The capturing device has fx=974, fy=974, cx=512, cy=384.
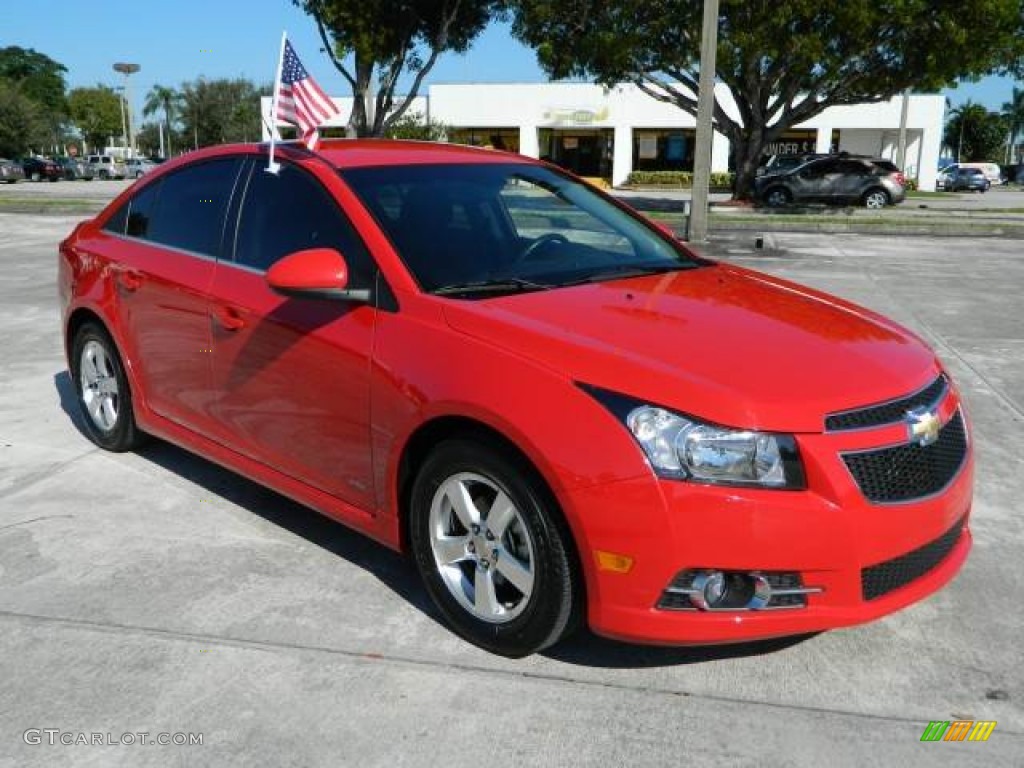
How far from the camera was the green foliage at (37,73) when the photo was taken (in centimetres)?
10562

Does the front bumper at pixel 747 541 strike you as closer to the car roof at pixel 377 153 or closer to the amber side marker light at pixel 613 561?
the amber side marker light at pixel 613 561

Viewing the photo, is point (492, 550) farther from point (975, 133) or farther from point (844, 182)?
point (975, 133)

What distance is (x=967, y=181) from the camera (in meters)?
50.1

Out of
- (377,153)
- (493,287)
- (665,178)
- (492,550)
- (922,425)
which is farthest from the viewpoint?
(665,178)

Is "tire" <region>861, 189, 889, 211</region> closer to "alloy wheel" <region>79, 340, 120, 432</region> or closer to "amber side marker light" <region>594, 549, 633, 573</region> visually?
"alloy wheel" <region>79, 340, 120, 432</region>

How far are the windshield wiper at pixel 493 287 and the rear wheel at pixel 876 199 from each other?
28.1 meters

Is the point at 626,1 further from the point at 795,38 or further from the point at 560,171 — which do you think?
the point at 560,171

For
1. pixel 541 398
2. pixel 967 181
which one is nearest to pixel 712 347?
pixel 541 398

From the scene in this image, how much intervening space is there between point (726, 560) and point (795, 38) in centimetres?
2297

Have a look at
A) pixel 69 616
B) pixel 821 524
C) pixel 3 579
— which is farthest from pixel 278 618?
pixel 821 524

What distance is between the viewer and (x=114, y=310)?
4.79 metres

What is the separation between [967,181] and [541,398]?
53.7 m

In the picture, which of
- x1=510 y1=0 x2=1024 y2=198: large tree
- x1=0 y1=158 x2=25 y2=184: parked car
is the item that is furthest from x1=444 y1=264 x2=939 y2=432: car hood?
x1=0 y1=158 x2=25 y2=184: parked car

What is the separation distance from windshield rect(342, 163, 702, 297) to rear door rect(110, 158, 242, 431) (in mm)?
875
